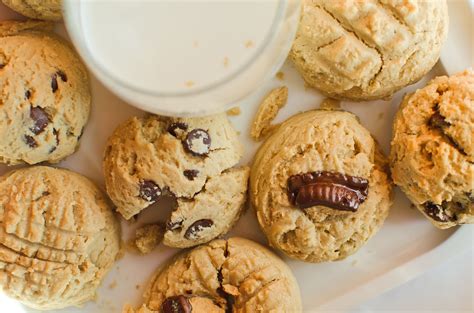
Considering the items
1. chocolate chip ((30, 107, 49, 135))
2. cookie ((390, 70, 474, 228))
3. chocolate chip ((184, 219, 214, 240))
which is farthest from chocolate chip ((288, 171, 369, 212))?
chocolate chip ((30, 107, 49, 135))

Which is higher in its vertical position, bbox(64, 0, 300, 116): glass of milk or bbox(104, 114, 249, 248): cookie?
bbox(64, 0, 300, 116): glass of milk

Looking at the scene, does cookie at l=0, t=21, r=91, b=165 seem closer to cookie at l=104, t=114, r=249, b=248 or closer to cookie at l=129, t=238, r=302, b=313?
cookie at l=104, t=114, r=249, b=248

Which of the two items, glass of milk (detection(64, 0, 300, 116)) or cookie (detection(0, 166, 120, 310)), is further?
cookie (detection(0, 166, 120, 310))

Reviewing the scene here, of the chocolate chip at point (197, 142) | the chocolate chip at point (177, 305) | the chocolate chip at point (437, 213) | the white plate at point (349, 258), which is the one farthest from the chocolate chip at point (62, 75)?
the chocolate chip at point (437, 213)

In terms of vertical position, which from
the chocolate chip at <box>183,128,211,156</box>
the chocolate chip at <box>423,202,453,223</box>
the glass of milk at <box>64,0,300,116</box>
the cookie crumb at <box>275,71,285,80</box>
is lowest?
the chocolate chip at <box>423,202,453,223</box>

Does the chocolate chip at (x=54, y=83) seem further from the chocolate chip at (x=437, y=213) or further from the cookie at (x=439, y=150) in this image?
the chocolate chip at (x=437, y=213)

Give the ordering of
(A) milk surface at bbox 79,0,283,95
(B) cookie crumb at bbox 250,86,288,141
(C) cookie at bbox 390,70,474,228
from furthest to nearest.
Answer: (B) cookie crumb at bbox 250,86,288,141 < (C) cookie at bbox 390,70,474,228 < (A) milk surface at bbox 79,0,283,95
